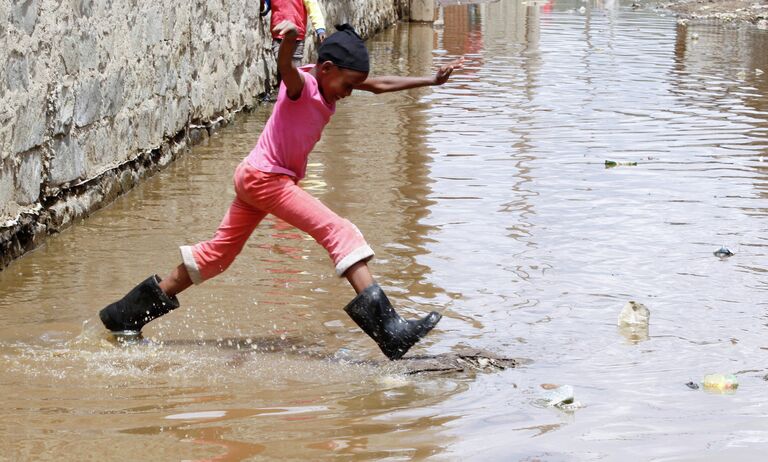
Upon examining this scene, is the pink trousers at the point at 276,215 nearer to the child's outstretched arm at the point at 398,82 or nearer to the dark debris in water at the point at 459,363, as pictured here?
the dark debris in water at the point at 459,363

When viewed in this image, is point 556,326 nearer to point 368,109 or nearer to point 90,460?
point 90,460

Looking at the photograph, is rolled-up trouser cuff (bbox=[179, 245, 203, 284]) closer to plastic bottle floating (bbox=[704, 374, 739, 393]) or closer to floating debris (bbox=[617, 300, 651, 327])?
floating debris (bbox=[617, 300, 651, 327])

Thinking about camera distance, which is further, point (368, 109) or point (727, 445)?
point (368, 109)

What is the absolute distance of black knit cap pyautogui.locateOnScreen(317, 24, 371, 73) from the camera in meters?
4.72

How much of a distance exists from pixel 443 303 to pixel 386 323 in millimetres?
1100

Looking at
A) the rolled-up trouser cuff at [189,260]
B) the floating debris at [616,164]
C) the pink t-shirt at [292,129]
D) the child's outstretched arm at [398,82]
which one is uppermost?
the child's outstretched arm at [398,82]

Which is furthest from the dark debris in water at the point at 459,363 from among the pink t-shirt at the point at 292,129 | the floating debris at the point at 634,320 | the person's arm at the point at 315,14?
the person's arm at the point at 315,14

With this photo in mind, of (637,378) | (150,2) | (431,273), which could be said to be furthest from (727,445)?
(150,2)

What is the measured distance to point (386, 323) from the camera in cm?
464

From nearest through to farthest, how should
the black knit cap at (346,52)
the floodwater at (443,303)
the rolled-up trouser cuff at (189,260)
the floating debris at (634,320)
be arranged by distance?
the floodwater at (443,303)
the black knit cap at (346,52)
the rolled-up trouser cuff at (189,260)
the floating debris at (634,320)

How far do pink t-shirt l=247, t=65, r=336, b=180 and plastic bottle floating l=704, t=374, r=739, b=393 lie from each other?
5.73 ft

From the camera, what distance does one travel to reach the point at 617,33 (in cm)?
1997

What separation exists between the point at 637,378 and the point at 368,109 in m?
7.28

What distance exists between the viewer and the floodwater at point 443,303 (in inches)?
156
